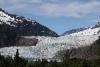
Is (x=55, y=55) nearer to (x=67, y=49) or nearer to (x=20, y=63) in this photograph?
(x=67, y=49)

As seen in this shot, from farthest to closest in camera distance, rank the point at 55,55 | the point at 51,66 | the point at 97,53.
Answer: the point at 55,55 < the point at 97,53 < the point at 51,66

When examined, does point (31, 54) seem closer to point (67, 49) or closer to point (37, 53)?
point (37, 53)

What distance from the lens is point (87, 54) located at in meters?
194

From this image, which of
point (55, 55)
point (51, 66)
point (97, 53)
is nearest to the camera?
point (51, 66)

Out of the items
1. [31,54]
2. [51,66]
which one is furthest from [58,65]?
[31,54]

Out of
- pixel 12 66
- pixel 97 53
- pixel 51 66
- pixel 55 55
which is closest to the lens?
pixel 12 66

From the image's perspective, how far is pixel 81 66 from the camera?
10988cm

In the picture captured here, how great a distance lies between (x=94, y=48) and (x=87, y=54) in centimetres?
659

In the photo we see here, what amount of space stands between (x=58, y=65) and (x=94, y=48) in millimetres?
84262

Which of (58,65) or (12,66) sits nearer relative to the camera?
(12,66)

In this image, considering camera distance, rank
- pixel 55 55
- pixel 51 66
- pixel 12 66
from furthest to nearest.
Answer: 1. pixel 55 55
2. pixel 51 66
3. pixel 12 66

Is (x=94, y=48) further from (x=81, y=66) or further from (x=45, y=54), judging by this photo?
(x=81, y=66)

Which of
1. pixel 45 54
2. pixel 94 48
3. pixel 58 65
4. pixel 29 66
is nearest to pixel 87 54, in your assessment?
pixel 94 48

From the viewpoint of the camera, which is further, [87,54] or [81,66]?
[87,54]
